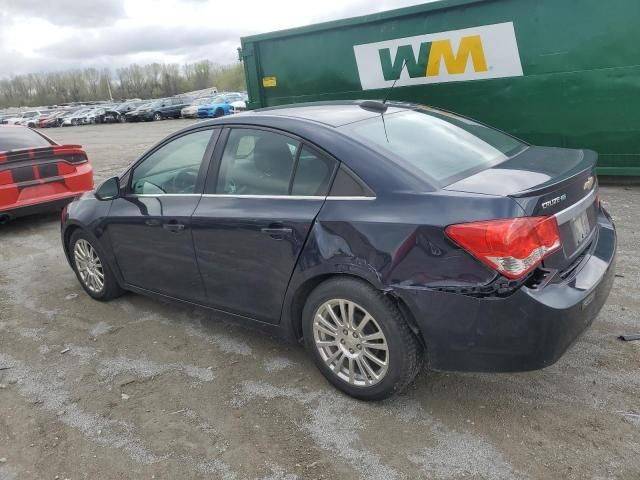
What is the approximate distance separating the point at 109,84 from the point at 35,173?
392ft

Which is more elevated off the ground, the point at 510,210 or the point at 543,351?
the point at 510,210

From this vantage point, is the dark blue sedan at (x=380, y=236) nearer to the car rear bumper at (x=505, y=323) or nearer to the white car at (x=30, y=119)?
the car rear bumper at (x=505, y=323)

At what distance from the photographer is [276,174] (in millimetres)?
3236

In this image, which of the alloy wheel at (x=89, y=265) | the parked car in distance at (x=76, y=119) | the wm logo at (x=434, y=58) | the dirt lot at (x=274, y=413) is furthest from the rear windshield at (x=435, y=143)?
the parked car in distance at (x=76, y=119)

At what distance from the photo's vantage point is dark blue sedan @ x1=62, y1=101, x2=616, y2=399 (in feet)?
8.11

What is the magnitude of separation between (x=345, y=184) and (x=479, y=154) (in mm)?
856

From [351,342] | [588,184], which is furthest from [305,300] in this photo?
[588,184]

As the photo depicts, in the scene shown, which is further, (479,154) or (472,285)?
(479,154)

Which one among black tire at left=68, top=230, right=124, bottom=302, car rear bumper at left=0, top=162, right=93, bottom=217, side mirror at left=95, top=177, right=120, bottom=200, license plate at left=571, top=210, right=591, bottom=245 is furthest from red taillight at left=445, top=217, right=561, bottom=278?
car rear bumper at left=0, top=162, right=93, bottom=217

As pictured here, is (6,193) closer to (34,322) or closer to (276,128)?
(34,322)

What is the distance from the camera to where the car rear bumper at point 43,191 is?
270 inches

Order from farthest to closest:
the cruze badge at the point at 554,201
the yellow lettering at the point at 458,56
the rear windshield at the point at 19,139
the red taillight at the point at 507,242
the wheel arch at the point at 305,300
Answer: the yellow lettering at the point at 458,56 < the rear windshield at the point at 19,139 < the wheel arch at the point at 305,300 < the cruze badge at the point at 554,201 < the red taillight at the point at 507,242

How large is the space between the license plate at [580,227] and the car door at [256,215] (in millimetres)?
1252

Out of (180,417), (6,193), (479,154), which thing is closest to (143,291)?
(180,417)
